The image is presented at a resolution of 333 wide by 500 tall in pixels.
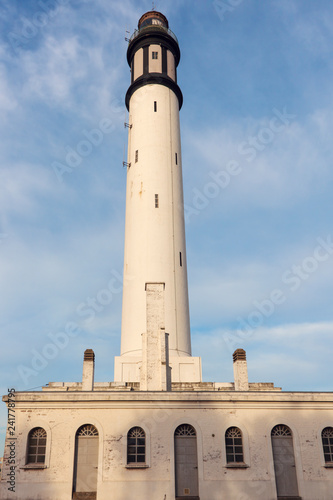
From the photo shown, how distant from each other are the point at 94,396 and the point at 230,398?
647 centimetres

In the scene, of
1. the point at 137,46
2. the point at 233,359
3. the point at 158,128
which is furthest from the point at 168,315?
the point at 137,46

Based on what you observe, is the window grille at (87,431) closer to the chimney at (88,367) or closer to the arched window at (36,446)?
the arched window at (36,446)

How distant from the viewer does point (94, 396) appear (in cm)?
2070

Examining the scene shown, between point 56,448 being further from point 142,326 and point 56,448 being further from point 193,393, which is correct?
point 142,326

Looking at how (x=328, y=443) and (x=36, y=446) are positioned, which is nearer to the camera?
(x=36, y=446)

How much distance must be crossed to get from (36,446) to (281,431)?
11481mm

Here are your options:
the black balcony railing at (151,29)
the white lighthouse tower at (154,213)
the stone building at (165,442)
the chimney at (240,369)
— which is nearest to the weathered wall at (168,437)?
the stone building at (165,442)

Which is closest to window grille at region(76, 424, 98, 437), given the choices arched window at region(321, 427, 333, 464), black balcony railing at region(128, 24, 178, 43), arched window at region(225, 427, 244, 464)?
arched window at region(225, 427, 244, 464)

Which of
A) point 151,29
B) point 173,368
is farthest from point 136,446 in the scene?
point 151,29

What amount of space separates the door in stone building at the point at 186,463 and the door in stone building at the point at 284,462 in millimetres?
3804

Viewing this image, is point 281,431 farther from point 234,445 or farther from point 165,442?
point 165,442

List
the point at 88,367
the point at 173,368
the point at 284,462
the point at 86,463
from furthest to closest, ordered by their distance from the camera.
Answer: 1. the point at 173,368
2. the point at 88,367
3. the point at 284,462
4. the point at 86,463

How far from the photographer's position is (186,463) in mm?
20203

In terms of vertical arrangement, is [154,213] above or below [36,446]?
above
